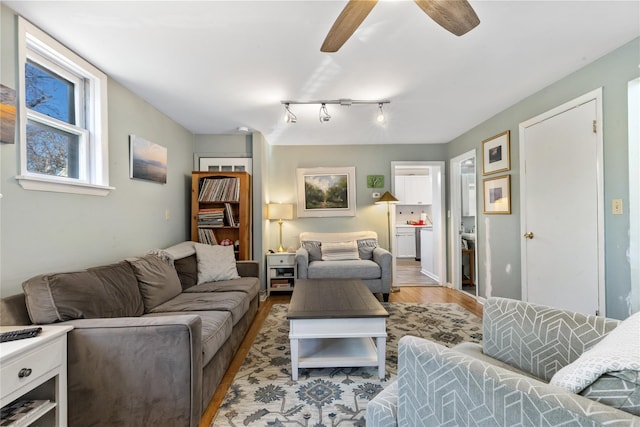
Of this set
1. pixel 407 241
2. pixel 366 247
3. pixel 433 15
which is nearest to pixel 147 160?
pixel 433 15

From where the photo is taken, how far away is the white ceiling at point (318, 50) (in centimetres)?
159

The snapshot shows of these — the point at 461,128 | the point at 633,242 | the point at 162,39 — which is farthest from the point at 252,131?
the point at 633,242

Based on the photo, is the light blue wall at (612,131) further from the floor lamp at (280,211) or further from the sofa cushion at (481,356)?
the floor lamp at (280,211)

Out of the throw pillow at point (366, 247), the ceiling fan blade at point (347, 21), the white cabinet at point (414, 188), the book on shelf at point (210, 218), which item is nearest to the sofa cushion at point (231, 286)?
the book on shelf at point (210, 218)

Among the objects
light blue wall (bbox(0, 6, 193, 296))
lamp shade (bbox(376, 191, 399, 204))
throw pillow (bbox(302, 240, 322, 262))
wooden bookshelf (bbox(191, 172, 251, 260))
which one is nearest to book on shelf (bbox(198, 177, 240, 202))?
wooden bookshelf (bbox(191, 172, 251, 260))

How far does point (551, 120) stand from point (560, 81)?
33 centimetres

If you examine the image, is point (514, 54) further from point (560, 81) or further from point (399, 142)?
point (399, 142)

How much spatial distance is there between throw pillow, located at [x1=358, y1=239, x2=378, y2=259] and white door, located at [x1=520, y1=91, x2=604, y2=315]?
6.33ft

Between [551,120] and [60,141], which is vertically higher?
[551,120]

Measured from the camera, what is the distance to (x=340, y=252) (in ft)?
13.5

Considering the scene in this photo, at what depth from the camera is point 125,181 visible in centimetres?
254

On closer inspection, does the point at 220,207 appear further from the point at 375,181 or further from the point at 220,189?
the point at 375,181

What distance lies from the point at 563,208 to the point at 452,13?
2.08 meters

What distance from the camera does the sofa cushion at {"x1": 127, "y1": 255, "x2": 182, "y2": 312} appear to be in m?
2.16
